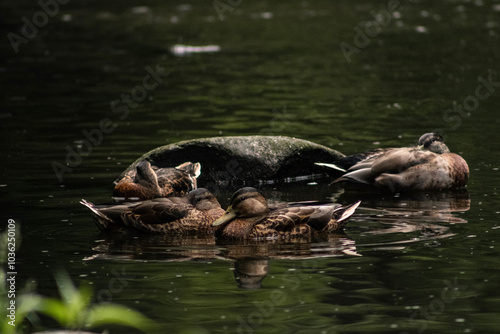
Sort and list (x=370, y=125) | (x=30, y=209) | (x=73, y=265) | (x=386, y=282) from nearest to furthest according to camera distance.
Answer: (x=386, y=282) → (x=73, y=265) → (x=30, y=209) → (x=370, y=125)

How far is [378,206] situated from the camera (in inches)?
492

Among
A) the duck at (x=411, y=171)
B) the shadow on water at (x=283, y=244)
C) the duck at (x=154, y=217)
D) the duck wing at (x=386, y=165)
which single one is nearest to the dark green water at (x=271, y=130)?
the shadow on water at (x=283, y=244)

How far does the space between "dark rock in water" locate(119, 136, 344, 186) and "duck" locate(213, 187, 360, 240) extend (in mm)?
3649

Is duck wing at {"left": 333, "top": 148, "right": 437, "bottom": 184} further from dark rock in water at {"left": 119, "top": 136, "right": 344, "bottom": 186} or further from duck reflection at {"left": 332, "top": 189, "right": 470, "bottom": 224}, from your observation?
dark rock in water at {"left": 119, "top": 136, "right": 344, "bottom": 186}

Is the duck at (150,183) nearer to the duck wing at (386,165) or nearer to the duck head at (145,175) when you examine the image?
the duck head at (145,175)

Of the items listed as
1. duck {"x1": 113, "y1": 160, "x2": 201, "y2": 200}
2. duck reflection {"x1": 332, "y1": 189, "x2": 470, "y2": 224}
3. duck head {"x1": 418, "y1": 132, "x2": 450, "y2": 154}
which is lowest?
duck reflection {"x1": 332, "y1": 189, "x2": 470, "y2": 224}

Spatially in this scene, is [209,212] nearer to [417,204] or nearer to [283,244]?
[283,244]

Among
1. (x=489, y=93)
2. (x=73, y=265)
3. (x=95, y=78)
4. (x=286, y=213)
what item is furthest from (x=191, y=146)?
(x=95, y=78)

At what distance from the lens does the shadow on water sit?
9.98 metres

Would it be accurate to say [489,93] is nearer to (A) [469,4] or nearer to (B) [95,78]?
(B) [95,78]

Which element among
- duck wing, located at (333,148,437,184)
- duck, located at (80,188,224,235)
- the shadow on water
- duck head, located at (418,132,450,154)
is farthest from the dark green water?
duck head, located at (418,132,450,154)

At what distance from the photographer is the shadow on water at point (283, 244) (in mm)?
9977

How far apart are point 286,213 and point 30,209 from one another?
374 cm

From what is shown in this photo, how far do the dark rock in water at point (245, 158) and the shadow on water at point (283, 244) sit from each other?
2763 mm
